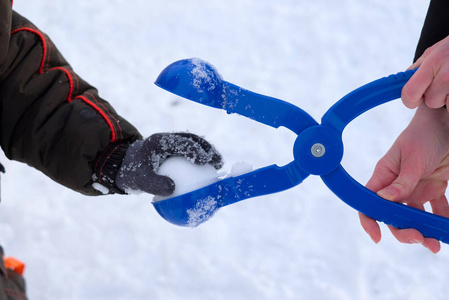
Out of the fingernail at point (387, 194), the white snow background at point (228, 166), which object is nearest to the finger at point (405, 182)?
the fingernail at point (387, 194)

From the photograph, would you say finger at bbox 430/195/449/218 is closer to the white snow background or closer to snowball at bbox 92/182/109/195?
the white snow background

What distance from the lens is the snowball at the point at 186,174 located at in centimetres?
98

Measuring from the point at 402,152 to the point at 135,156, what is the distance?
0.65 meters

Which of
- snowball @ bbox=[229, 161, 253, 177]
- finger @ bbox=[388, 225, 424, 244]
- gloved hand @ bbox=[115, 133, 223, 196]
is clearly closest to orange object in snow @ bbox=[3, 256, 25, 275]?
gloved hand @ bbox=[115, 133, 223, 196]

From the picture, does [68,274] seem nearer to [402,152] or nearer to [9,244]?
[9,244]

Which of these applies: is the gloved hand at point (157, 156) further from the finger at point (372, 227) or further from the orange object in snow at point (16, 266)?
the orange object in snow at point (16, 266)

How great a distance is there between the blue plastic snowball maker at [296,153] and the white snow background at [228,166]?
829mm

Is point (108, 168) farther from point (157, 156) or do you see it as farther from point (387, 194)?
point (387, 194)

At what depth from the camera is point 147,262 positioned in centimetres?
175

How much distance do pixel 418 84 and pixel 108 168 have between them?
69cm

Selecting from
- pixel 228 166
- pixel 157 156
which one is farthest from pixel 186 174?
pixel 228 166

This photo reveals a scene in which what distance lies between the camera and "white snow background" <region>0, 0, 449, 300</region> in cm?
172

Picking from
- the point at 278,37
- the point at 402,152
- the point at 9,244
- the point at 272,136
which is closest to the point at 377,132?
the point at 272,136

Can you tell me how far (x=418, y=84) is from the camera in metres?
0.93
